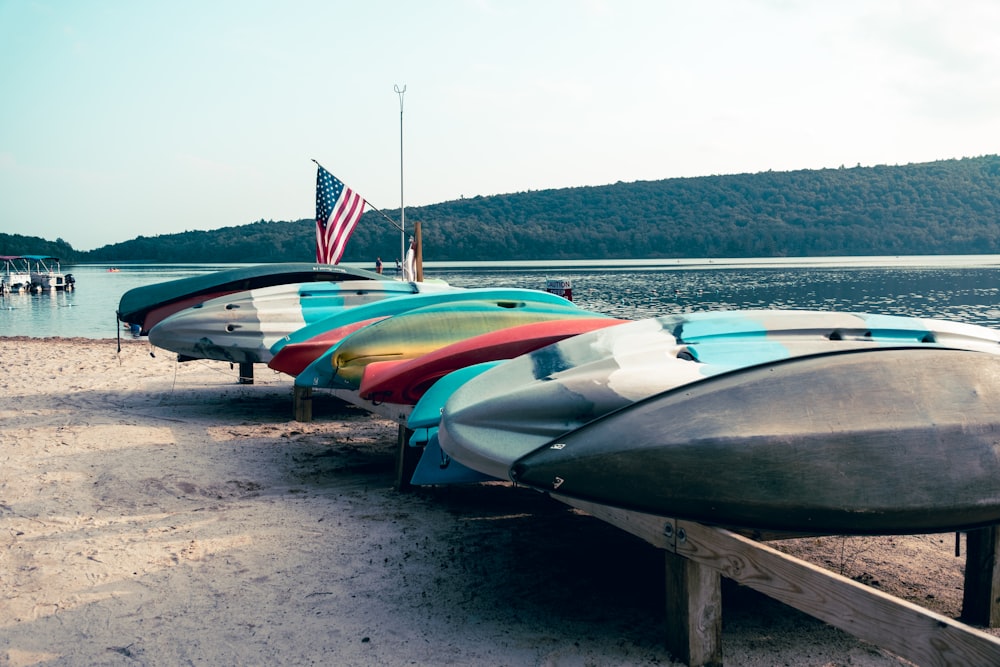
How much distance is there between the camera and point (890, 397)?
9.00 feet

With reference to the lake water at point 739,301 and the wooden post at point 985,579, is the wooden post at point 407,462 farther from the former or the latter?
the lake water at point 739,301

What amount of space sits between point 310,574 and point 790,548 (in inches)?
88.4

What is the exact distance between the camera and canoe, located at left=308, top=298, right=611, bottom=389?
578 cm

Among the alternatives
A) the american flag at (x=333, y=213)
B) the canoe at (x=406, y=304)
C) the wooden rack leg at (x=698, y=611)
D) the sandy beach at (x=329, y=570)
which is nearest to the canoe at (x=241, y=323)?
the canoe at (x=406, y=304)

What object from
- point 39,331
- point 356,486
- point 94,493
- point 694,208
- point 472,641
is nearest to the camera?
point 472,641

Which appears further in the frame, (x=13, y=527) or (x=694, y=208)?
(x=694, y=208)

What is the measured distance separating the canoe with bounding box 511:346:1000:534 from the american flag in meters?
9.45

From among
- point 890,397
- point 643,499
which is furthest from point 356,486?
point 890,397

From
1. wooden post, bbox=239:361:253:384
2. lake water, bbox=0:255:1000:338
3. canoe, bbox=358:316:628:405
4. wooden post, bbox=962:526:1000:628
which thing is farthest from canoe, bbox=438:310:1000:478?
lake water, bbox=0:255:1000:338

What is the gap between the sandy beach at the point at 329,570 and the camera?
293cm

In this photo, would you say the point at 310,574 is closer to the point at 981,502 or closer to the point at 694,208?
the point at 981,502

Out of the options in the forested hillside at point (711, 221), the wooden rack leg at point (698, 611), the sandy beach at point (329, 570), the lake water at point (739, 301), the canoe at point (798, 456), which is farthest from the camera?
the forested hillside at point (711, 221)

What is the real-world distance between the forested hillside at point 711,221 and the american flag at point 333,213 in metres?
55.1

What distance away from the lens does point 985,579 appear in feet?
10.3
